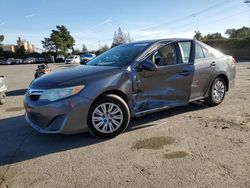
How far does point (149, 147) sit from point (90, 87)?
130cm

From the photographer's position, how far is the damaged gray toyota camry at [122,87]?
4598 millimetres

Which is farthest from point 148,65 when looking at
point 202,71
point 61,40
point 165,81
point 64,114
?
point 61,40

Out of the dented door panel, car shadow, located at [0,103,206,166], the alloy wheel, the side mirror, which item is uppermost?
the side mirror

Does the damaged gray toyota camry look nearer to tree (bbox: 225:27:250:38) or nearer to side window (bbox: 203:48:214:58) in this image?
side window (bbox: 203:48:214:58)

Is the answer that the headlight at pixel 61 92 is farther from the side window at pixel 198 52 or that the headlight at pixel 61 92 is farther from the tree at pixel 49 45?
the tree at pixel 49 45

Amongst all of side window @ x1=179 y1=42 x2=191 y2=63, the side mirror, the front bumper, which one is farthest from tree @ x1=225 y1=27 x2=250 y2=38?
the front bumper

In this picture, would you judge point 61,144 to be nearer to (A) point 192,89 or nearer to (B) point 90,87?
(B) point 90,87

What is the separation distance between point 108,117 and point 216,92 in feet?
9.95

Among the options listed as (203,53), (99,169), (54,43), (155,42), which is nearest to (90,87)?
(99,169)

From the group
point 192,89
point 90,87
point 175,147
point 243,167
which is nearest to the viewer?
point 243,167

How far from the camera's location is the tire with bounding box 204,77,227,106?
21.8 feet

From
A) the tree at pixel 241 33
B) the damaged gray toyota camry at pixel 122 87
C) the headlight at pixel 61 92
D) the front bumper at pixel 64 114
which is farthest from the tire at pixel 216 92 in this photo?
the tree at pixel 241 33

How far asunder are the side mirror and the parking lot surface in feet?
3.48

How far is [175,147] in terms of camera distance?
4.38 meters
